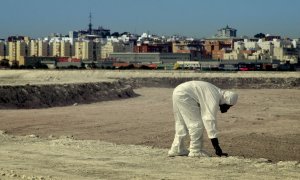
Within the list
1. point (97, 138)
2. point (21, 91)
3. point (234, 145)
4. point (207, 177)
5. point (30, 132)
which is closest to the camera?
point (207, 177)

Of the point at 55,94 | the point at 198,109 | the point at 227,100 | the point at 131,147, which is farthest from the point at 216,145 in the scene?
the point at 55,94

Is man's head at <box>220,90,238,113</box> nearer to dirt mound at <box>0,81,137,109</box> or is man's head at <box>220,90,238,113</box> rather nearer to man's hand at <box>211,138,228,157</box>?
man's hand at <box>211,138,228,157</box>

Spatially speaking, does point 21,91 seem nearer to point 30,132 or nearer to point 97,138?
point 30,132

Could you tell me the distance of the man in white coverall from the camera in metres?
13.5

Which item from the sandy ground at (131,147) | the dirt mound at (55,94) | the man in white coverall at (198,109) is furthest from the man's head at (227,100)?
the dirt mound at (55,94)

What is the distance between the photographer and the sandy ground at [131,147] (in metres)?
11.8

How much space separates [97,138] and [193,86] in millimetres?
6444

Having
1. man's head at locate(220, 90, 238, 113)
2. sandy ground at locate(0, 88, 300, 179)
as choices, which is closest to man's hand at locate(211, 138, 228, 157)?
sandy ground at locate(0, 88, 300, 179)

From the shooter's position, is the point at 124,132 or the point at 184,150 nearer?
the point at 184,150

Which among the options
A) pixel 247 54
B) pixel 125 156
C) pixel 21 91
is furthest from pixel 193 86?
pixel 247 54

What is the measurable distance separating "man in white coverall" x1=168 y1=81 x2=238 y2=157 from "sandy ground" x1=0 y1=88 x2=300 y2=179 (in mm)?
416

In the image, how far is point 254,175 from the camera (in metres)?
11.7

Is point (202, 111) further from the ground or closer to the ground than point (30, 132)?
further from the ground

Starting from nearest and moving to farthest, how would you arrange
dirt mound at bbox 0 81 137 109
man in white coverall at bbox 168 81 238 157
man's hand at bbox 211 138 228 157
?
1. man in white coverall at bbox 168 81 238 157
2. man's hand at bbox 211 138 228 157
3. dirt mound at bbox 0 81 137 109
